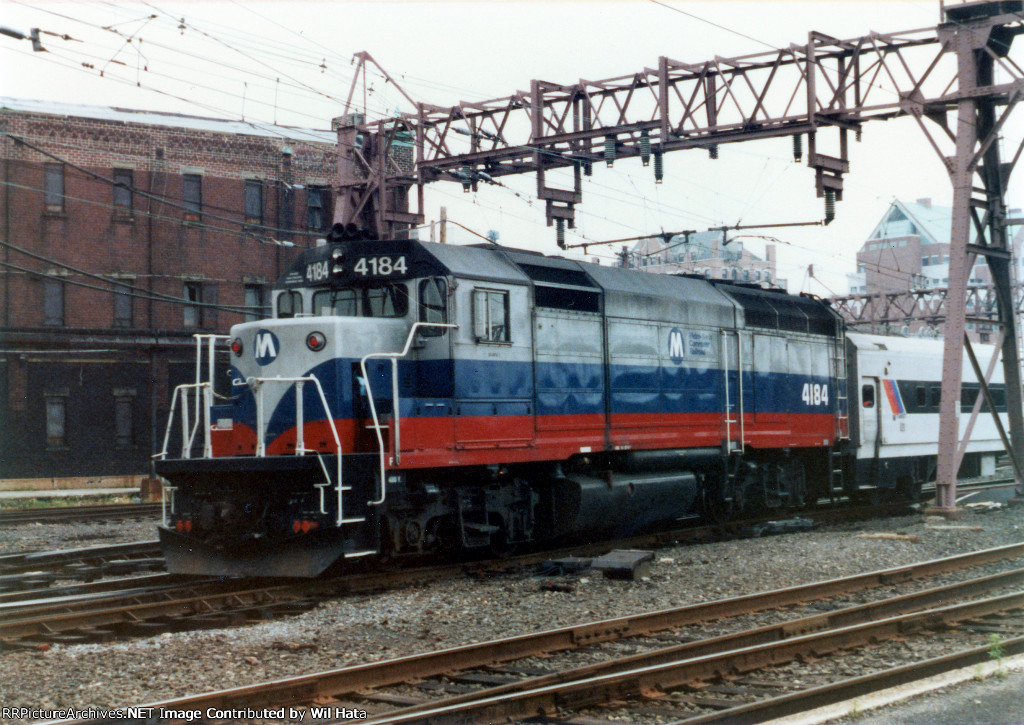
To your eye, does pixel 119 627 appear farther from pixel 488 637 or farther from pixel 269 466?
pixel 488 637

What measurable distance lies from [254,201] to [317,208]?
2339 mm

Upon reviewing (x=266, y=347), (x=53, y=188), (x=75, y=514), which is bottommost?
(x=75, y=514)

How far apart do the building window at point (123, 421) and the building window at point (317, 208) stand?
28.9ft

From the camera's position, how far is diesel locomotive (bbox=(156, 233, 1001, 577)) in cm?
1134

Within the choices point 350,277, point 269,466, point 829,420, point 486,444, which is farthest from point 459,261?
point 829,420

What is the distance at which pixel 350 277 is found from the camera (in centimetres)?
1262

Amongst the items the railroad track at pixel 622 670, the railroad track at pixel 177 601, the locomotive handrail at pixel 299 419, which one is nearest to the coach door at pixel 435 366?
the locomotive handrail at pixel 299 419

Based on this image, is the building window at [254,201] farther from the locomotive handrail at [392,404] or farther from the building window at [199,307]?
the locomotive handrail at [392,404]

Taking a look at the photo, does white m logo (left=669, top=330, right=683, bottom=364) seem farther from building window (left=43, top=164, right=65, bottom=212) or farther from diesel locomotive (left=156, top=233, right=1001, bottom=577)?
building window (left=43, top=164, right=65, bottom=212)

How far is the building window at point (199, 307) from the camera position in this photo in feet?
115

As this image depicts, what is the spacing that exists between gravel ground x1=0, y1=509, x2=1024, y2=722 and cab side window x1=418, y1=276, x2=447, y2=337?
2.93 metres

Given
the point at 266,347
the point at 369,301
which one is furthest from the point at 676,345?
the point at 266,347

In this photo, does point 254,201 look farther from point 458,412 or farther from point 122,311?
point 458,412

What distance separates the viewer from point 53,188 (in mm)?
33656
